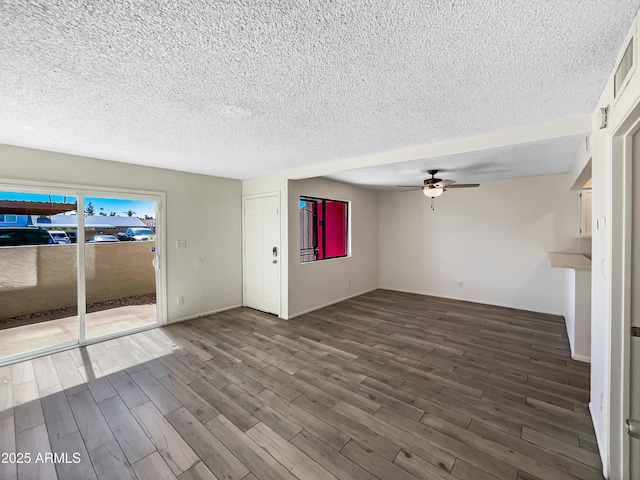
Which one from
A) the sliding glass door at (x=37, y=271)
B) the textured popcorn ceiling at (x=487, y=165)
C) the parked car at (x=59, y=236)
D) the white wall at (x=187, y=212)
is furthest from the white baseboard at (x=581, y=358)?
the parked car at (x=59, y=236)

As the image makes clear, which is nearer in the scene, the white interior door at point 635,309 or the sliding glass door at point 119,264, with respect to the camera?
the white interior door at point 635,309

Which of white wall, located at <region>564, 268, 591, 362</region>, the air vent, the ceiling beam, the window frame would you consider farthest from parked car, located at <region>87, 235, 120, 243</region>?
white wall, located at <region>564, 268, 591, 362</region>

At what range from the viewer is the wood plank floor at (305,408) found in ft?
5.59

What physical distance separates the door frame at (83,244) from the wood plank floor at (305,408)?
20 centimetres

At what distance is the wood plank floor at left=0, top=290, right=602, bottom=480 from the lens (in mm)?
1703

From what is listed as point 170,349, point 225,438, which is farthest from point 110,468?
point 170,349

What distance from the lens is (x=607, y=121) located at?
1.65 m

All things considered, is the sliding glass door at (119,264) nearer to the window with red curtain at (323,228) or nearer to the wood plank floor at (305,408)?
the wood plank floor at (305,408)

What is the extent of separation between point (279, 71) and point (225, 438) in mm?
2472

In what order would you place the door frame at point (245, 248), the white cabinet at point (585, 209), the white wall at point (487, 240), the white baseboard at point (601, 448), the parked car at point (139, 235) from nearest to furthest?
1. the white baseboard at point (601, 448)
2. the parked car at point (139, 235)
3. the white cabinet at point (585, 209)
4. the door frame at point (245, 248)
5. the white wall at point (487, 240)

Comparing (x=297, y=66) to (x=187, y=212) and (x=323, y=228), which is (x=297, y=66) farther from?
(x=323, y=228)

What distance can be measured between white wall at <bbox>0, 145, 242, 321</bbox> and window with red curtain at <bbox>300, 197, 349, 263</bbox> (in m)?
1.26

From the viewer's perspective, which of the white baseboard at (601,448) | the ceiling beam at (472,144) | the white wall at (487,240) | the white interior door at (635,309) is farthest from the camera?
the white wall at (487,240)

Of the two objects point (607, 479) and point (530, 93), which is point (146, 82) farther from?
point (607, 479)
